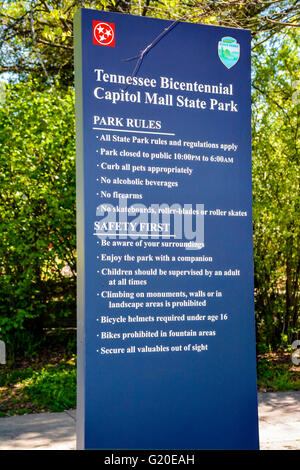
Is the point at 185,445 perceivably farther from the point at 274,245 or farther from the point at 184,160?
the point at 274,245

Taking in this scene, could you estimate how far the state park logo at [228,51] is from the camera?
4168mm

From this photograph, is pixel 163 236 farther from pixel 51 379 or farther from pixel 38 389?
pixel 51 379

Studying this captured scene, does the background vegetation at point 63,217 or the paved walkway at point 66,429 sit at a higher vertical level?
the background vegetation at point 63,217

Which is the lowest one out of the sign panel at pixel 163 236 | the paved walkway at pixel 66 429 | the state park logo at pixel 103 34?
the paved walkway at pixel 66 429

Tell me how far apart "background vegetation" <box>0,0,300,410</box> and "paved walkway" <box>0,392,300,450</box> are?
1.09m

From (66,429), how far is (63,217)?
3153 mm

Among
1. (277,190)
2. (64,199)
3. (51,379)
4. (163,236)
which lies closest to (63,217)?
(64,199)

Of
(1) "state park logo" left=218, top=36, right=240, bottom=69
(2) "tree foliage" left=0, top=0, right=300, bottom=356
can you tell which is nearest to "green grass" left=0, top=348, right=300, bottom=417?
(2) "tree foliage" left=0, top=0, right=300, bottom=356

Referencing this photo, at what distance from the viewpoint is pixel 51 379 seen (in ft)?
24.0

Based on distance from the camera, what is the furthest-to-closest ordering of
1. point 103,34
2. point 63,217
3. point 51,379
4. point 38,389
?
1. point 63,217
2. point 51,379
3. point 38,389
4. point 103,34

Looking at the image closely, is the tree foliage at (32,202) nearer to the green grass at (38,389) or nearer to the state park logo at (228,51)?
the green grass at (38,389)

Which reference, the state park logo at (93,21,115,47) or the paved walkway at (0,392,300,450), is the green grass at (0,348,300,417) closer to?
the paved walkway at (0,392,300,450)

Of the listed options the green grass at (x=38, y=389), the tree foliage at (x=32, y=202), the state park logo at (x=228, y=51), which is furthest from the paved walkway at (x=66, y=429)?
the state park logo at (x=228, y=51)

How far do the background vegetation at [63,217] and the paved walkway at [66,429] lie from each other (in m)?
1.09
